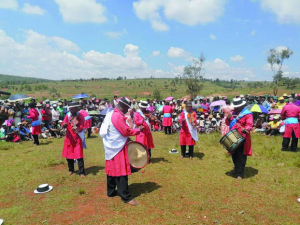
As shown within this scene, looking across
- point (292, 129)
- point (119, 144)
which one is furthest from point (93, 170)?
point (292, 129)

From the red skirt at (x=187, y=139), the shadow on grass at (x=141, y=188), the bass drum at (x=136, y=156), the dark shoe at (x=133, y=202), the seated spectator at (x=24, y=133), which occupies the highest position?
Answer: the bass drum at (x=136, y=156)

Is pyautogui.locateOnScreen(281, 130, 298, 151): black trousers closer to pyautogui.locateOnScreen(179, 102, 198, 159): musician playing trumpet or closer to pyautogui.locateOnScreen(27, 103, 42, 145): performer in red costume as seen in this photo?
pyautogui.locateOnScreen(179, 102, 198, 159): musician playing trumpet

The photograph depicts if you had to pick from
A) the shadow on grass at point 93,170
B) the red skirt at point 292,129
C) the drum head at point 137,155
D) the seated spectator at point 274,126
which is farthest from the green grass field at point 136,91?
the drum head at point 137,155

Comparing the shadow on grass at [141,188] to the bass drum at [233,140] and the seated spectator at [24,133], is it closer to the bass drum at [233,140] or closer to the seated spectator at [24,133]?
the bass drum at [233,140]

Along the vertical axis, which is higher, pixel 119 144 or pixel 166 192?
pixel 119 144

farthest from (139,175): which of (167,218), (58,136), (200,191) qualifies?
(58,136)

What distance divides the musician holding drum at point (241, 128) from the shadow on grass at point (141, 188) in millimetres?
2276

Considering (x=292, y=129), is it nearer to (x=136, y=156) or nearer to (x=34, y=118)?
(x=136, y=156)

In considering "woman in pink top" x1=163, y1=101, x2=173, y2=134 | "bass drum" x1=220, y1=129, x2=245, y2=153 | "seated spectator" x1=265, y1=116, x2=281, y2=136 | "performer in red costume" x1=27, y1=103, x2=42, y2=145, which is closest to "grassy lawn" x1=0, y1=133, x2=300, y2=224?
"bass drum" x1=220, y1=129, x2=245, y2=153

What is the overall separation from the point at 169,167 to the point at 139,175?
118 cm

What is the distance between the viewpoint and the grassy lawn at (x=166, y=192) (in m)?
4.30

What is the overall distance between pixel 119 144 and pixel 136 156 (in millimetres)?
626

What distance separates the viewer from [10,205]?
491 cm

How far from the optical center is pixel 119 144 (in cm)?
466
